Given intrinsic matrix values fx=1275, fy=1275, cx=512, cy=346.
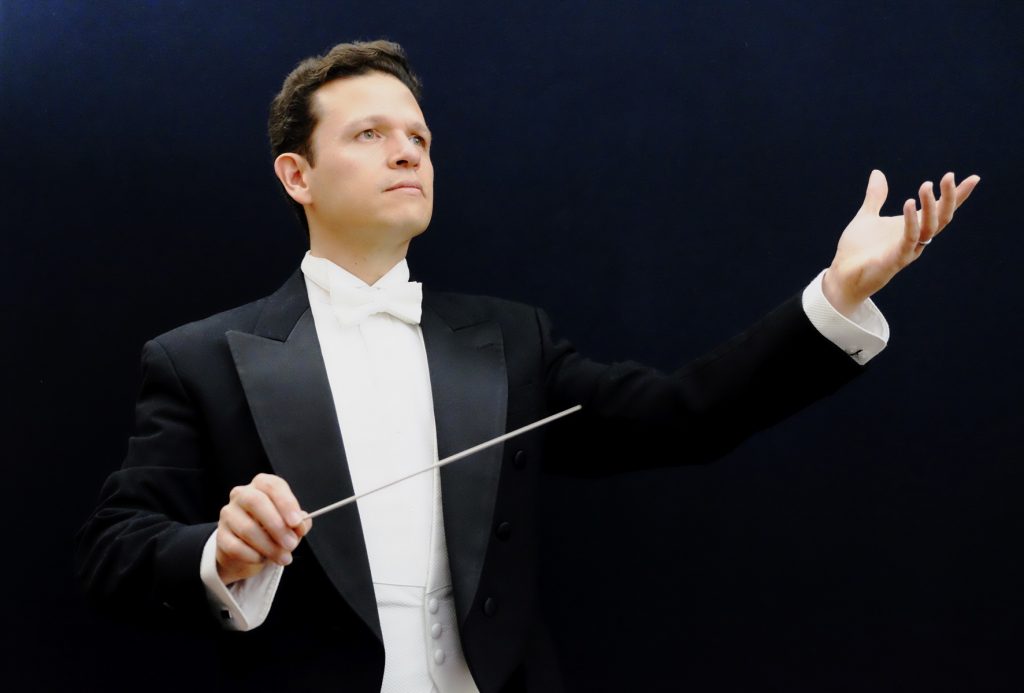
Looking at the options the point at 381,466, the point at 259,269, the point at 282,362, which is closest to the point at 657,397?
the point at 381,466

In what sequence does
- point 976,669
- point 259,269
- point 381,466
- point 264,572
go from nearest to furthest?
point 264,572 → point 381,466 → point 976,669 → point 259,269

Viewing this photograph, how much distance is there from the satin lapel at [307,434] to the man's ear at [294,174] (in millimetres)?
244

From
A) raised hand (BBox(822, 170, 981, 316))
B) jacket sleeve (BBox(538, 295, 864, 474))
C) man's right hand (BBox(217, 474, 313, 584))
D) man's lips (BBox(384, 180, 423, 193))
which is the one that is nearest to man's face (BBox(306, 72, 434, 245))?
man's lips (BBox(384, 180, 423, 193))

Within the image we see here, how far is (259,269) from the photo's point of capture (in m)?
2.49

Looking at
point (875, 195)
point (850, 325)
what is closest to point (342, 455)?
point (850, 325)

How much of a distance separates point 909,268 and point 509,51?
87 centimetres

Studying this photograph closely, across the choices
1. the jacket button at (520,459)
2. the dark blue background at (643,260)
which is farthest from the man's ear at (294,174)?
the jacket button at (520,459)

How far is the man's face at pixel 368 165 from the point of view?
1991 mm

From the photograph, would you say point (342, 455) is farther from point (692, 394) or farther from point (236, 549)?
point (692, 394)

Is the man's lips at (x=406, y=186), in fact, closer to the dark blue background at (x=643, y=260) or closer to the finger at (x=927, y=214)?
the dark blue background at (x=643, y=260)

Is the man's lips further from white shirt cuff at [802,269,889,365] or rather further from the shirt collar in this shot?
white shirt cuff at [802,269,889,365]

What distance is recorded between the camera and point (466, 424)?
1916 mm

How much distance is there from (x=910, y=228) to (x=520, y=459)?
2.19 ft

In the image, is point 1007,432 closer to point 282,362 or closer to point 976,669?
point 976,669
